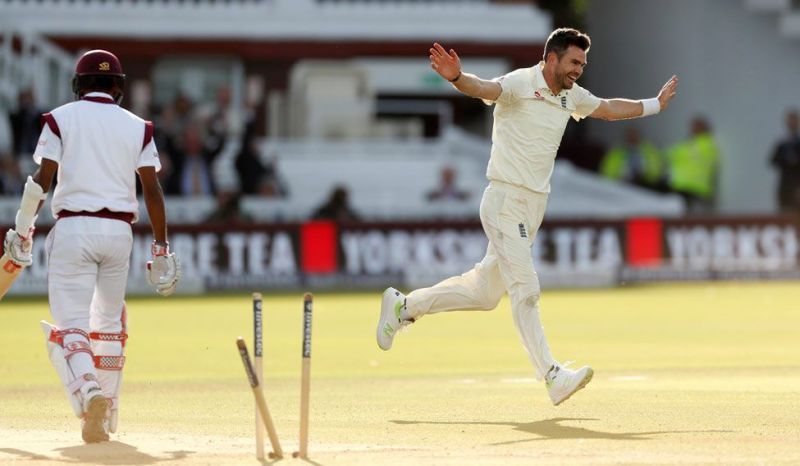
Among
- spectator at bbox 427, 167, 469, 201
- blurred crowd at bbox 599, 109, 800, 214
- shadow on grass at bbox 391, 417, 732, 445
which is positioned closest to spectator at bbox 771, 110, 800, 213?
blurred crowd at bbox 599, 109, 800, 214

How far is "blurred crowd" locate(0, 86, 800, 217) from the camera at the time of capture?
24219 mm

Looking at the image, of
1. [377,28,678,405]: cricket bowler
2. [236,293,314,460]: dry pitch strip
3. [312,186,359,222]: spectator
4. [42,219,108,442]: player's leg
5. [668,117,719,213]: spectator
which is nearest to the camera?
[236,293,314,460]: dry pitch strip

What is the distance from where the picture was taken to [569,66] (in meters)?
9.82

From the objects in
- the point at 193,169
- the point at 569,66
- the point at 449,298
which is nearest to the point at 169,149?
the point at 193,169

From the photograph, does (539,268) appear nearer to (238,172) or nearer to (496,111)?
(238,172)

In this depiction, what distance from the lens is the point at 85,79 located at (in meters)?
8.77

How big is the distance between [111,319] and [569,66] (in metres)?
2.87

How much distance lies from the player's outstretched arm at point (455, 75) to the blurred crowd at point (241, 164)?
14313mm

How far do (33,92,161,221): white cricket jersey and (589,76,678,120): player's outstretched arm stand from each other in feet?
9.53

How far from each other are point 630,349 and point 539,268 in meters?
9.71

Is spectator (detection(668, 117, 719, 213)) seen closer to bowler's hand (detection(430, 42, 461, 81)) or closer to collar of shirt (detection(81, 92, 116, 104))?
bowler's hand (detection(430, 42, 461, 81))

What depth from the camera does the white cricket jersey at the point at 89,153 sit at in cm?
860

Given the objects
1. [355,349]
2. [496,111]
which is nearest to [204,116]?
[355,349]

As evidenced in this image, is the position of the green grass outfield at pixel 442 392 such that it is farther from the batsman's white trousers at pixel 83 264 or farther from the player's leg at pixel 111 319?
the batsman's white trousers at pixel 83 264
